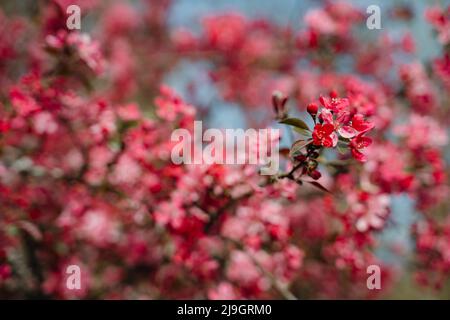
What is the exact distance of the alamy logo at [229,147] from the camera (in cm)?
196

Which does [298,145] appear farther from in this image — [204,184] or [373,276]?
[373,276]

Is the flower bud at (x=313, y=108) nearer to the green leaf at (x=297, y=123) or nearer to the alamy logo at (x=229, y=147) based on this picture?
the green leaf at (x=297, y=123)

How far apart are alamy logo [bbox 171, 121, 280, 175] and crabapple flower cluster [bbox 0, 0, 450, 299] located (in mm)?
50

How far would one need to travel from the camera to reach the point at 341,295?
13.4ft

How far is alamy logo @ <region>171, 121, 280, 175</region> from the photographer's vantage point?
196 cm

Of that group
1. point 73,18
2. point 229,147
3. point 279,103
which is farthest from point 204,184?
point 73,18

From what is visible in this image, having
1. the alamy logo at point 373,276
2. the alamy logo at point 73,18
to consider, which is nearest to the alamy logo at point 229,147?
the alamy logo at point 73,18

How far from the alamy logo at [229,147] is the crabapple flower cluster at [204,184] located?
0.05 metres

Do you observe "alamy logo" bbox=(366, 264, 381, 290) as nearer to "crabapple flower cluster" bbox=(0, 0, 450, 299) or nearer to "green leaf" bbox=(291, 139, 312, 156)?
"crabapple flower cluster" bbox=(0, 0, 450, 299)
